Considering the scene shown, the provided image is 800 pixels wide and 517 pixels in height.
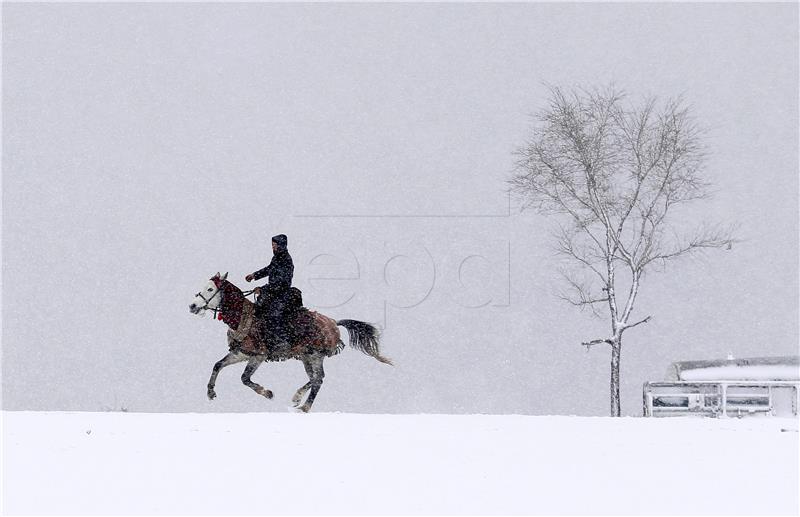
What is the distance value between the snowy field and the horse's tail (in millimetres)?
2535

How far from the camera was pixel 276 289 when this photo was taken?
56.3 feet

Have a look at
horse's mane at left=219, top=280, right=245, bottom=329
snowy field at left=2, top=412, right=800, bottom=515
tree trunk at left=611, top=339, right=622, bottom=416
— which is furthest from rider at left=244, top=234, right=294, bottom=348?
tree trunk at left=611, top=339, right=622, bottom=416

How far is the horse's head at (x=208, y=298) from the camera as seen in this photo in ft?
55.6

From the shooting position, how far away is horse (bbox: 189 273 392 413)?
56.0 ft

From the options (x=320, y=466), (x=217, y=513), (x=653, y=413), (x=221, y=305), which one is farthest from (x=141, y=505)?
(x=653, y=413)

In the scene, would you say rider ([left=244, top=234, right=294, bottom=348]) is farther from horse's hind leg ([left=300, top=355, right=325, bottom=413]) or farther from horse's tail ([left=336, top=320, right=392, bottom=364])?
horse's tail ([left=336, top=320, right=392, bottom=364])

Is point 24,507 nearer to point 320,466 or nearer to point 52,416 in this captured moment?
point 320,466

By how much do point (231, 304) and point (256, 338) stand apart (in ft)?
2.57

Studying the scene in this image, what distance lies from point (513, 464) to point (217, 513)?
4011 millimetres

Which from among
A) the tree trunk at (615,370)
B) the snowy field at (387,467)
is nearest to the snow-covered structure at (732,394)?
the tree trunk at (615,370)

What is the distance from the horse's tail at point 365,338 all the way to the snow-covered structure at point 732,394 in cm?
607

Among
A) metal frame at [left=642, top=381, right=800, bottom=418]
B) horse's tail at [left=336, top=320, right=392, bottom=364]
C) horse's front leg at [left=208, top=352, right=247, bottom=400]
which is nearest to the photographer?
horse's front leg at [left=208, top=352, right=247, bottom=400]

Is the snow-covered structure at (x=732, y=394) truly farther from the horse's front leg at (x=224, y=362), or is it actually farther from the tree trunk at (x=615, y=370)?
the horse's front leg at (x=224, y=362)

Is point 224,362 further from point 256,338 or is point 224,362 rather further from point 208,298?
point 208,298
